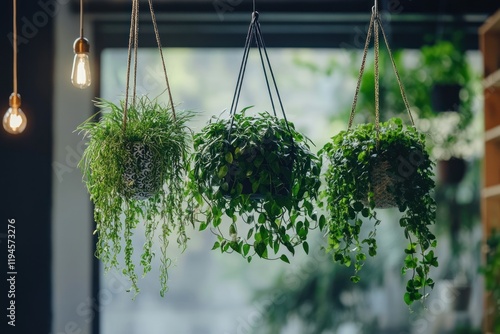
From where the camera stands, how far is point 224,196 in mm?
2246

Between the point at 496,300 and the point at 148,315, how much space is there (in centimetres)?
202

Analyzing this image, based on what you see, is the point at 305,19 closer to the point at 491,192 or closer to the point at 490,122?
the point at 490,122

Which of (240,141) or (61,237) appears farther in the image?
(61,237)

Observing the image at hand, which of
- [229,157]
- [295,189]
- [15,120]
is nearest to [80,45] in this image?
[15,120]

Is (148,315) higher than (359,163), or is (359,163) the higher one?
(359,163)

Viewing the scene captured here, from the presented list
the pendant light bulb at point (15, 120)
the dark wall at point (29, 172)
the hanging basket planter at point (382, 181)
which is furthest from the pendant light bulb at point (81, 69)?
the dark wall at point (29, 172)

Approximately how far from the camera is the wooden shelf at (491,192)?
428cm

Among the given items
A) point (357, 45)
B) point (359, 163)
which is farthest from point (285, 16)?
point (359, 163)

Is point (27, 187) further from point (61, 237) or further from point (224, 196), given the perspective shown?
point (224, 196)

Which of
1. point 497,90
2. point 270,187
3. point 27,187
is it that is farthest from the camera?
point 497,90

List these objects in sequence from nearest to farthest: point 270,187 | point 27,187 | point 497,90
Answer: point 270,187 < point 27,187 < point 497,90

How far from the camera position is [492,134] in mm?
4395

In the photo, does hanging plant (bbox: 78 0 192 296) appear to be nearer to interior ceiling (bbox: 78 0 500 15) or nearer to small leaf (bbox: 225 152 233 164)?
small leaf (bbox: 225 152 233 164)

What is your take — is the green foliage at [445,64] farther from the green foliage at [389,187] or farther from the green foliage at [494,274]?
the green foliage at [389,187]
